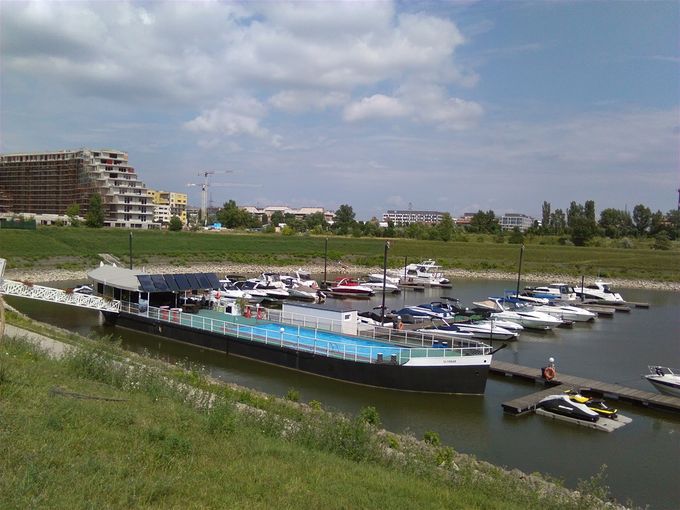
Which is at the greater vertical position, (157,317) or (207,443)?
(207,443)

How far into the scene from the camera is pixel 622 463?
17562mm

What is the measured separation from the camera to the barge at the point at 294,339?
927 inches

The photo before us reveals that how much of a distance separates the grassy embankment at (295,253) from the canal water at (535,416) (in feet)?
110

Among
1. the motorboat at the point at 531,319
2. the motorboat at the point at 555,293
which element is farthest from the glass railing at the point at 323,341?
the motorboat at the point at 555,293

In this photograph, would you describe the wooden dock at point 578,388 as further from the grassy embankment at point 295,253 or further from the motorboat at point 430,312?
the grassy embankment at point 295,253

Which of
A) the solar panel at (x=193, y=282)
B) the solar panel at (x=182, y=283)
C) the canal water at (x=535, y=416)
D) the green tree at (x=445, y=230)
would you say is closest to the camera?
the canal water at (x=535, y=416)

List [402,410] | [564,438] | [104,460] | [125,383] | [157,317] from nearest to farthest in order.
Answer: [104,460], [125,383], [564,438], [402,410], [157,317]

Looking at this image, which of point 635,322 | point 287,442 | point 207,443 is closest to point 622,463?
point 287,442

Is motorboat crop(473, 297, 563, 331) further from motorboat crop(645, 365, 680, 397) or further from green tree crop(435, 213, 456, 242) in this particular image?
green tree crop(435, 213, 456, 242)

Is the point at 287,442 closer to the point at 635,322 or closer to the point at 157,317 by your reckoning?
the point at 157,317

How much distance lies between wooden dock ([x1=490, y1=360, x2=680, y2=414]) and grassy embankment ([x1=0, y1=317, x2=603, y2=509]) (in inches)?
335

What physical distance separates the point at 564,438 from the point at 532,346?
17.1m

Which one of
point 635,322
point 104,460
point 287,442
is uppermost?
point 104,460

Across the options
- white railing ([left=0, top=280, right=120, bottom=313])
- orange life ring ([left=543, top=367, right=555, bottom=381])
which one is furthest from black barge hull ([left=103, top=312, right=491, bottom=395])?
white railing ([left=0, top=280, right=120, bottom=313])
